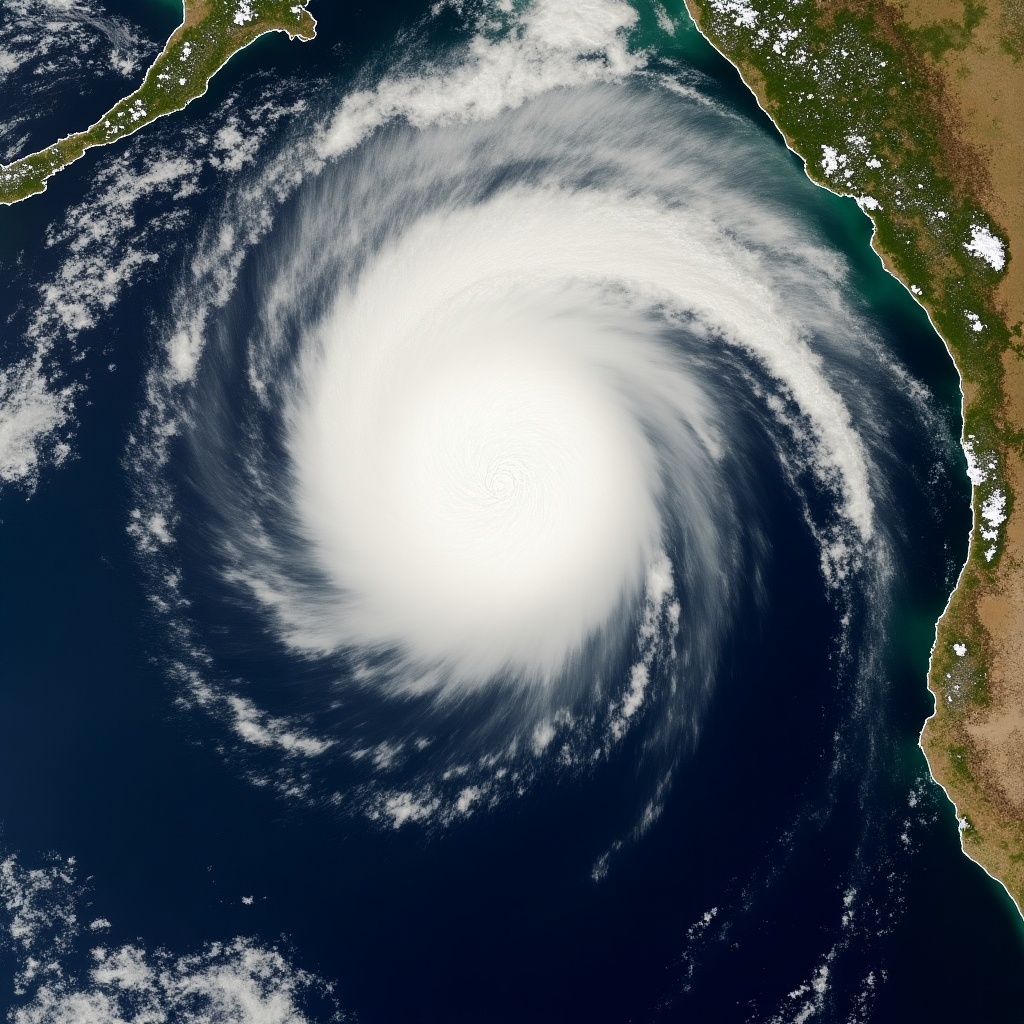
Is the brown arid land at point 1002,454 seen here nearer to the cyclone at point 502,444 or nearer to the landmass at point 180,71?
the cyclone at point 502,444

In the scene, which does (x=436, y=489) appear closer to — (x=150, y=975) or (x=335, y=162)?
(x=335, y=162)

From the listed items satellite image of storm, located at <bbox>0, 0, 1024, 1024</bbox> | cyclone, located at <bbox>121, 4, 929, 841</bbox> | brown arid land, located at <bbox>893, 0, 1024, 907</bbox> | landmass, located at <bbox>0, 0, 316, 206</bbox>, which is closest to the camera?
satellite image of storm, located at <bbox>0, 0, 1024, 1024</bbox>

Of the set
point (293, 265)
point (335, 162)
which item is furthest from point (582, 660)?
point (335, 162)

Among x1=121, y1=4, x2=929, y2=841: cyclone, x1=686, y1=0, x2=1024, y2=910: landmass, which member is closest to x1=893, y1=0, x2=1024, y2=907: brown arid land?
x1=686, y1=0, x2=1024, y2=910: landmass

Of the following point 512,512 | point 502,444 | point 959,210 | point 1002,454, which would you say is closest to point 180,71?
point 502,444

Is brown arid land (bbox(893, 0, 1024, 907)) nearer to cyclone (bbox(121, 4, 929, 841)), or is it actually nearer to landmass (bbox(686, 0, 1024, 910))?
landmass (bbox(686, 0, 1024, 910))

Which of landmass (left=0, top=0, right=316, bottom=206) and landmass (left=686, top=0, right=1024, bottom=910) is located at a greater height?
landmass (left=686, top=0, right=1024, bottom=910)
